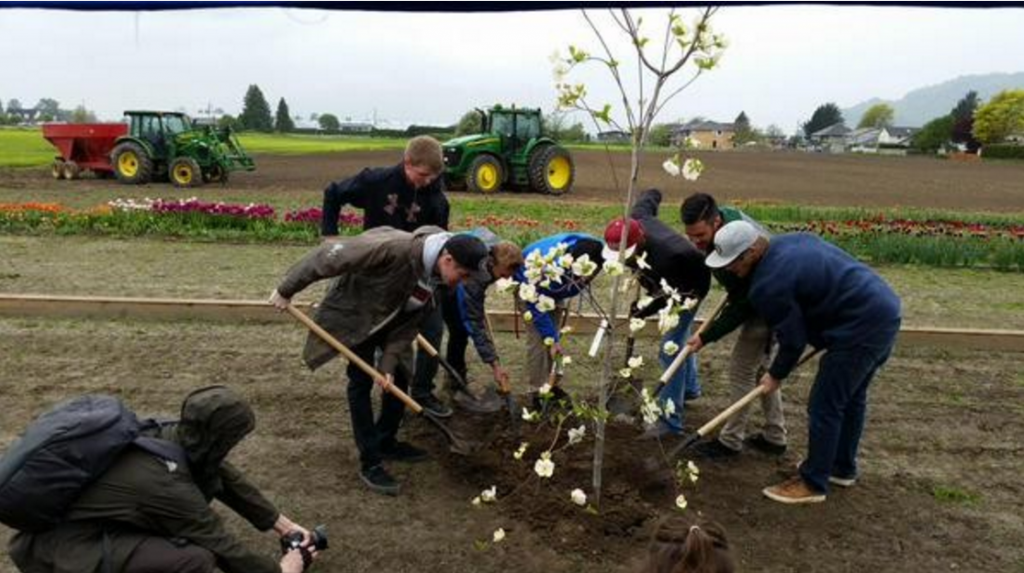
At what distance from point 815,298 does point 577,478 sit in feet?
4.79

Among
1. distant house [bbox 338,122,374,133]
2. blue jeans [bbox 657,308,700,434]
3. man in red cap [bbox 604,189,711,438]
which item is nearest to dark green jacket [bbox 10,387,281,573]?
man in red cap [bbox 604,189,711,438]

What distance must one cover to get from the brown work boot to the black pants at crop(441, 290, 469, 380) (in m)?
2.04

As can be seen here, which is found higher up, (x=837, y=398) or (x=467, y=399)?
(x=837, y=398)

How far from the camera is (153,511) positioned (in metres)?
2.47

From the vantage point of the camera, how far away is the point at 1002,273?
9312 mm

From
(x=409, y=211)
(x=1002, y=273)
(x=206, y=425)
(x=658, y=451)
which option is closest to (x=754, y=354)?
(x=658, y=451)

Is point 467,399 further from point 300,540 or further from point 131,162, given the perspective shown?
point 131,162

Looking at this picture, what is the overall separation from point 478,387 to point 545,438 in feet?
3.33

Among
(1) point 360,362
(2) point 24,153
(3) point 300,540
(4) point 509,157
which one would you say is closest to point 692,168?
(1) point 360,362

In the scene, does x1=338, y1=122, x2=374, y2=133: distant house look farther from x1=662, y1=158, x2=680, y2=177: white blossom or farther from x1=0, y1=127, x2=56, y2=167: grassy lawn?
x1=662, y1=158, x2=680, y2=177: white blossom

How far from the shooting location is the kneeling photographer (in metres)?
2.41

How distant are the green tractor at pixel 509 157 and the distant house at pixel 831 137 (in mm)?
81745

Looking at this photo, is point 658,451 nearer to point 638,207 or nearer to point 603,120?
point 638,207

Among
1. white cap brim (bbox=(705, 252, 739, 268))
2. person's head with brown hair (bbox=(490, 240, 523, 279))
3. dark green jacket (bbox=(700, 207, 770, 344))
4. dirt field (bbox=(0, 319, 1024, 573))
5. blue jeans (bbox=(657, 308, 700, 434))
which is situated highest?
white cap brim (bbox=(705, 252, 739, 268))
